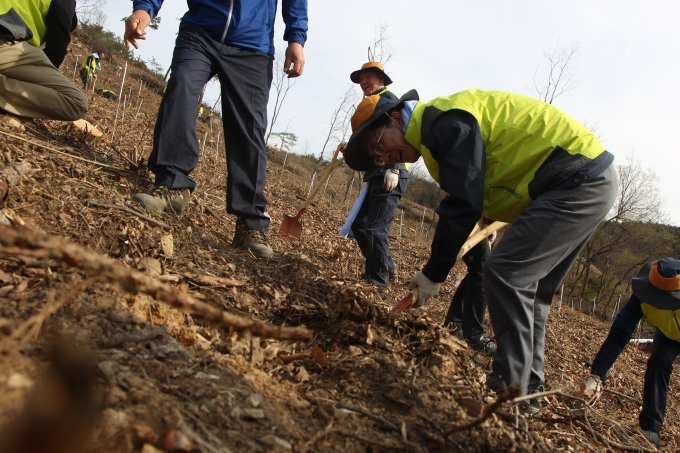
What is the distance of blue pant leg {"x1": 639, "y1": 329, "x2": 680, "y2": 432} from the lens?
12.1ft

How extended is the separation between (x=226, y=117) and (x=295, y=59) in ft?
2.26

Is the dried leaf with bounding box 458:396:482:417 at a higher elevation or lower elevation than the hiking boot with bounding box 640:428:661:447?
higher

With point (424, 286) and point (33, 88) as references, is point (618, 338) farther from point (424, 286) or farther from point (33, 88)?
point (33, 88)

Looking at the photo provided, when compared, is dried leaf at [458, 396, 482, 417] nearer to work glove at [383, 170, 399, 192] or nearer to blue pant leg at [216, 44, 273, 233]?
blue pant leg at [216, 44, 273, 233]

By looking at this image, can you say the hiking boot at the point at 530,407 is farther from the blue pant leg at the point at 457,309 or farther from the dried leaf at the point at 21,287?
the dried leaf at the point at 21,287

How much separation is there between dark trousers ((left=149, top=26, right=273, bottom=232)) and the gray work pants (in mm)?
1704

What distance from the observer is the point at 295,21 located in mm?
3246

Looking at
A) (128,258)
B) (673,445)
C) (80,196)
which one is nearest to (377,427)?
(128,258)

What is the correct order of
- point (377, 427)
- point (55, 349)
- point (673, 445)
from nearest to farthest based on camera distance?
point (55, 349), point (377, 427), point (673, 445)

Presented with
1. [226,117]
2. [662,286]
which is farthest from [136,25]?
[662,286]

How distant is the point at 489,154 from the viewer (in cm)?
227

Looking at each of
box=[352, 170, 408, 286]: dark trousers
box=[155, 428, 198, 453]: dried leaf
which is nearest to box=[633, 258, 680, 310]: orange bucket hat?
box=[352, 170, 408, 286]: dark trousers

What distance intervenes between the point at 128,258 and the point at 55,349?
96 centimetres

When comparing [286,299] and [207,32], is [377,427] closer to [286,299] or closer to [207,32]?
[286,299]
